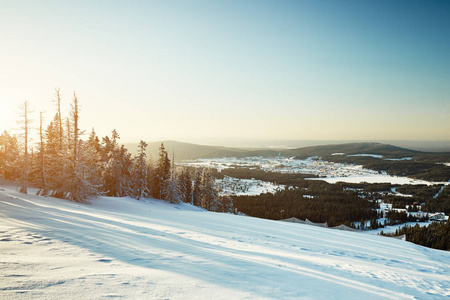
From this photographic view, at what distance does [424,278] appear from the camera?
274 inches

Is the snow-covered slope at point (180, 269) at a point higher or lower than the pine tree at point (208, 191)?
higher

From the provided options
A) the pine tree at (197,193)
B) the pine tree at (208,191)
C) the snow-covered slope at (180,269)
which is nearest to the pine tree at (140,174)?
the pine tree at (197,193)

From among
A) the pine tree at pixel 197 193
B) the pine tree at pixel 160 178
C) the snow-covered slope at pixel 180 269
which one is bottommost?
the pine tree at pixel 197 193

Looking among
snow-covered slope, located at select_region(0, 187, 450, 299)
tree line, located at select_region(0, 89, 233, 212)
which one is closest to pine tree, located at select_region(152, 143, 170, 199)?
tree line, located at select_region(0, 89, 233, 212)

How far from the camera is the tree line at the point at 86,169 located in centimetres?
2128

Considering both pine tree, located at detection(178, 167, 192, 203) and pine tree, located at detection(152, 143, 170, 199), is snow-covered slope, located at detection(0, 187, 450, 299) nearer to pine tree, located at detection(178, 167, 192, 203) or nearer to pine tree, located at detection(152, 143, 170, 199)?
pine tree, located at detection(152, 143, 170, 199)

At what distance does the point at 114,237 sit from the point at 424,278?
10.7m

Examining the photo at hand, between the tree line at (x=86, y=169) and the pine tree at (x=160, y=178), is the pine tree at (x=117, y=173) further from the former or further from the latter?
the pine tree at (x=160, y=178)

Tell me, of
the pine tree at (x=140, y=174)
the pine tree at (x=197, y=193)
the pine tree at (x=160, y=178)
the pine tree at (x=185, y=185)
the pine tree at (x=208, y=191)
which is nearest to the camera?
the pine tree at (x=140, y=174)

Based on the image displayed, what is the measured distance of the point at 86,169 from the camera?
21922 mm

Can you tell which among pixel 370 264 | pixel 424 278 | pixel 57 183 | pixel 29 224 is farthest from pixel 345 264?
pixel 57 183

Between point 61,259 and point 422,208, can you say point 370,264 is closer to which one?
point 61,259

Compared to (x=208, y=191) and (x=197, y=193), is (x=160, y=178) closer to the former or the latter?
(x=197, y=193)

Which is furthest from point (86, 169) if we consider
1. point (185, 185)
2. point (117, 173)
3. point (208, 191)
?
point (208, 191)
